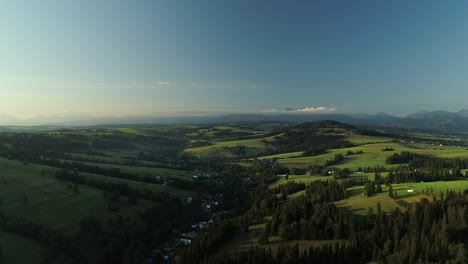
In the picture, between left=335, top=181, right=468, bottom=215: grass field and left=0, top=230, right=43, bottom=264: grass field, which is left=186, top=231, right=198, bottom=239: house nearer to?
left=0, top=230, right=43, bottom=264: grass field

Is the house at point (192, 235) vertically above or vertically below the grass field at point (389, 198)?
below

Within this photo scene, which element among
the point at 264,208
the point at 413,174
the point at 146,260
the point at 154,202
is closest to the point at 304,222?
the point at 264,208

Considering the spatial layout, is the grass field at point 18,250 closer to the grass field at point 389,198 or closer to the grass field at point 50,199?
the grass field at point 50,199

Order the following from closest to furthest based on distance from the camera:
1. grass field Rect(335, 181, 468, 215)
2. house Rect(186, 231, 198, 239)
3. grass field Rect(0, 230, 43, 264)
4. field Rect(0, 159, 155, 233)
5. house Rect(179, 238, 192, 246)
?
1. grass field Rect(0, 230, 43, 264)
2. house Rect(179, 238, 192, 246)
3. field Rect(0, 159, 155, 233)
4. house Rect(186, 231, 198, 239)
5. grass field Rect(335, 181, 468, 215)

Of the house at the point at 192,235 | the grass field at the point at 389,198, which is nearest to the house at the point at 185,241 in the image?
the house at the point at 192,235

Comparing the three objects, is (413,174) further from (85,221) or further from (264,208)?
(85,221)

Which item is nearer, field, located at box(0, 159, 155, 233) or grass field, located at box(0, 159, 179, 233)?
field, located at box(0, 159, 155, 233)

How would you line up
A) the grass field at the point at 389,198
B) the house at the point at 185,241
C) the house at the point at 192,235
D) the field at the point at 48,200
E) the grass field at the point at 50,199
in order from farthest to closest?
the grass field at the point at 389,198 → the house at the point at 192,235 → the grass field at the point at 50,199 → the field at the point at 48,200 → the house at the point at 185,241

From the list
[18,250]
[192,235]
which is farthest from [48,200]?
[192,235]

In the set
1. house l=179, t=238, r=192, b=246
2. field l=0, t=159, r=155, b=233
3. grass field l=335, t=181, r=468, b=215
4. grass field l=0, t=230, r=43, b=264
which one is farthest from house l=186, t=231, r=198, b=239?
grass field l=335, t=181, r=468, b=215

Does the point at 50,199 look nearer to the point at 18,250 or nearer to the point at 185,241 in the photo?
the point at 18,250

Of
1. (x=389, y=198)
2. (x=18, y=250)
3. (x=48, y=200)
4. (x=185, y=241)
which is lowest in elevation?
(x=185, y=241)
